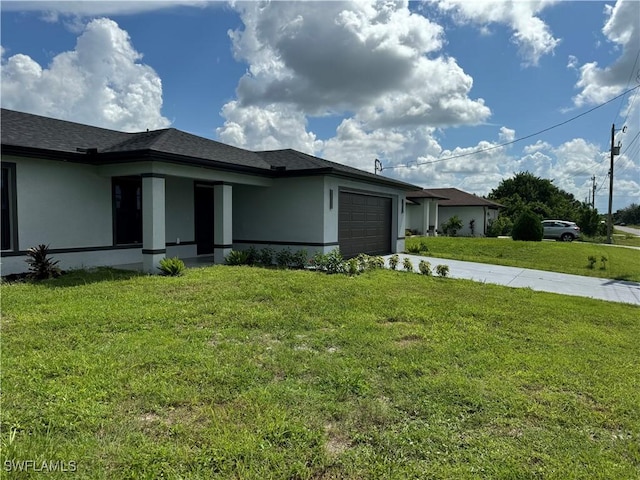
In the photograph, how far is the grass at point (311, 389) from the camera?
287 cm

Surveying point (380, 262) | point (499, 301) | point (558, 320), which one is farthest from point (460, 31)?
point (558, 320)

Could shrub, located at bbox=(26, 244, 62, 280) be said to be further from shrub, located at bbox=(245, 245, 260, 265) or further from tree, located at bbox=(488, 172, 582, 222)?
tree, located at bbox=(488, 172, 582, 222)

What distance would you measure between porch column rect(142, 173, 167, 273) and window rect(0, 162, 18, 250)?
261 centimetres

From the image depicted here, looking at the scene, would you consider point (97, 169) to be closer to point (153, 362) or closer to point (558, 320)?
point (153, 362)

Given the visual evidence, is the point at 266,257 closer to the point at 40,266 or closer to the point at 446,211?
the point at 40,266

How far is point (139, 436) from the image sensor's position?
10.0 ft

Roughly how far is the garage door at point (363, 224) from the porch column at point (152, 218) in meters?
5.89

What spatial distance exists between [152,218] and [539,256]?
1588 centimetres

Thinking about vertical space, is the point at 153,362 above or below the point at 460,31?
below

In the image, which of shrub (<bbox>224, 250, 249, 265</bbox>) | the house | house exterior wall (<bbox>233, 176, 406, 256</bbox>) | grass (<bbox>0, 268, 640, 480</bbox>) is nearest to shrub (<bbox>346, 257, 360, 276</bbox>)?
house exterior wall (<bbox>233, 176, 406, 256</bbox>)

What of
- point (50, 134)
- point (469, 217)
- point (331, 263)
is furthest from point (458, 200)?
point (50, 134)

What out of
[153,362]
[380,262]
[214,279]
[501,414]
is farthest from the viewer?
[380,262]

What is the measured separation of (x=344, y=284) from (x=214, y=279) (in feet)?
9.11

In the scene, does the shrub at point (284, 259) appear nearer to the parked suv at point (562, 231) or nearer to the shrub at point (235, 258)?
the shrub at point (235, 258)
